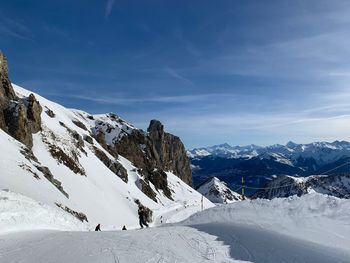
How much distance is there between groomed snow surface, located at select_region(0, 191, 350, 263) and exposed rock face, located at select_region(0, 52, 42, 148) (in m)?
38.0

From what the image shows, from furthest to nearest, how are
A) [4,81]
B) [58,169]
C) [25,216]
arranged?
[4,81]
[58,169]
[25,216]

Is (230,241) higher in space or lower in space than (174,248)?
higher

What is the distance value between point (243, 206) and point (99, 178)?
52494 millimetres

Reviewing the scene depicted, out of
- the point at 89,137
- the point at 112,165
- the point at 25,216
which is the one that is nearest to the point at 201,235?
the point at 25,216

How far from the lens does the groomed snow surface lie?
42.2ft

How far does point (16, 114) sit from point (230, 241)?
5291cm

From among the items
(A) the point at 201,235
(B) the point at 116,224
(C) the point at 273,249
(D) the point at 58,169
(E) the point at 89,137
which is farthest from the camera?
(E) the point at 89,137

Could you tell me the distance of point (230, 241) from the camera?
1567 centimetres

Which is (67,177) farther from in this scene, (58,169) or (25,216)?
(25,216)

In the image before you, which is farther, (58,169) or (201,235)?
(58,169)

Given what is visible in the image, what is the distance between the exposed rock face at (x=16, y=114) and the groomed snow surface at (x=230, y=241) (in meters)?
38.0

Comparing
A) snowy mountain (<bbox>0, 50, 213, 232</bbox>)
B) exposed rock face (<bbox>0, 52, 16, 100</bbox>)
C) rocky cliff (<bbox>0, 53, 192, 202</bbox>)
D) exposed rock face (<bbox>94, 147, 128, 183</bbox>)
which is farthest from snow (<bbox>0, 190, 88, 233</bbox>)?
exposed rock face (<bbox>94, 147, 128, 183</bbox>)

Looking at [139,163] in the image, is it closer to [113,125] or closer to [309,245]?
[113,125]

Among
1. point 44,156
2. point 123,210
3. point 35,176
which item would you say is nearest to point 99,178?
point 123,210
